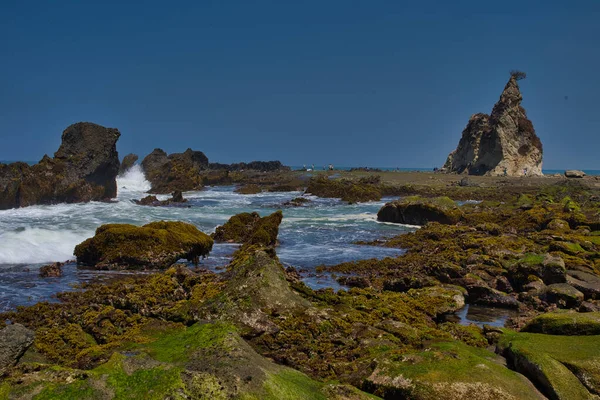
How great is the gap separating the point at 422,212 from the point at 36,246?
2155 cm

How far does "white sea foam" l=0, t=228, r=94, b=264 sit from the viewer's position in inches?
647

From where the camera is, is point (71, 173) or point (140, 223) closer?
point (140, 223)

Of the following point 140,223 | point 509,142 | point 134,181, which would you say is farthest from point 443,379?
point 509,142

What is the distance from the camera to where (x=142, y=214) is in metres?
31.0

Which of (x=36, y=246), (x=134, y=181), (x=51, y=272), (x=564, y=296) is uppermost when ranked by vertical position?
(x=134, y=181)

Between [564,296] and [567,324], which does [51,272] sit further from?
[564,296]

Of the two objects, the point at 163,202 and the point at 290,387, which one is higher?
the point at 163,202

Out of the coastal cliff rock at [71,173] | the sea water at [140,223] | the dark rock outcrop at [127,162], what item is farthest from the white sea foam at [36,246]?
the dark rock outcrop at [127,162]

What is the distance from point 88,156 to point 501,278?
36299mm

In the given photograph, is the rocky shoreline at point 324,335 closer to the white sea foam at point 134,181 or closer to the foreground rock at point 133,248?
the foreground rock at point 133,248

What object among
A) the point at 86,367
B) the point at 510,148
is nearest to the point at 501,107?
the point at 510,148

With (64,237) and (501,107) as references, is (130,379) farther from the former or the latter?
(501,107)

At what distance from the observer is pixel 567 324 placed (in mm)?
8227

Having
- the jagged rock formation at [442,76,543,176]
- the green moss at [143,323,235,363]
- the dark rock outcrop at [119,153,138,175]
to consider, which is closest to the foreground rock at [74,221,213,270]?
the green moss at [143,323,235,363]
